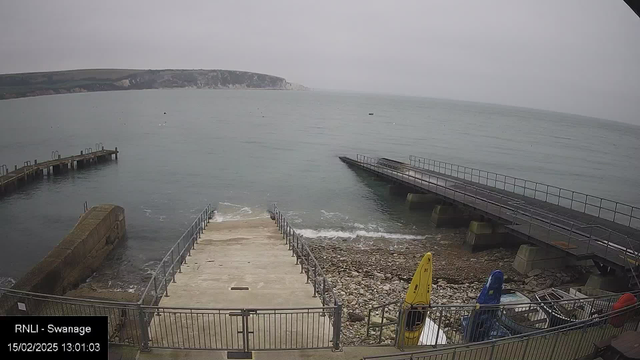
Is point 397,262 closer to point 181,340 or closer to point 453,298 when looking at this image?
point 453,298

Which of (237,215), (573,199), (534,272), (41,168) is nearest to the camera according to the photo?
(534,272)

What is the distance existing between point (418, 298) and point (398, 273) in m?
11.1

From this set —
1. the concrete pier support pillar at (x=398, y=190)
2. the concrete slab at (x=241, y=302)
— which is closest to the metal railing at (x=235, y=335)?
the concrete slab at (x=241, y=302)

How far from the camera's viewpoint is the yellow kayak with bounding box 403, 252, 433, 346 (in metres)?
8.30

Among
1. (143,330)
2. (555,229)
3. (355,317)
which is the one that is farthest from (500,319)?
(555,229)

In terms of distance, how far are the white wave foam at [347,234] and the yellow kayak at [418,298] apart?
17.8m

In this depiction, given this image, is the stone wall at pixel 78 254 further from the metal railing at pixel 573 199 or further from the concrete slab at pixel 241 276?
the metal railing at pixel 573 199

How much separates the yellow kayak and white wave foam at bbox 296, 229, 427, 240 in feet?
58.5

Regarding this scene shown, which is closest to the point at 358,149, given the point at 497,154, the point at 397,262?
the point at 497,154

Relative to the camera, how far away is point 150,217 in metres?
29.7

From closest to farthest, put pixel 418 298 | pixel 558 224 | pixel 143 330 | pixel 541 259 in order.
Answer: pixel 143 330, pixel 418 298, pixel 541 259, pixel 558 224

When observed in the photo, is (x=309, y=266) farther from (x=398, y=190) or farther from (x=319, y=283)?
(x=398, y=190)

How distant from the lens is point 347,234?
27094 mm

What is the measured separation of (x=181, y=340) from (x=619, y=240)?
19913 millimetres
